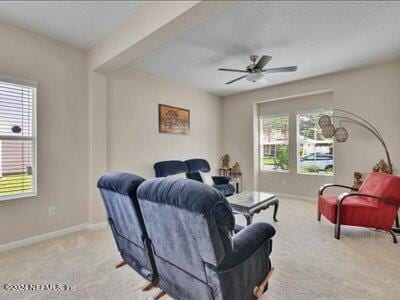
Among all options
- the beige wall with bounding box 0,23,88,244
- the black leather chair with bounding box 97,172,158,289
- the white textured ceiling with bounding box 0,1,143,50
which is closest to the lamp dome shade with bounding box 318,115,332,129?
the white textured ceiling with bounding box 0,1,143,50

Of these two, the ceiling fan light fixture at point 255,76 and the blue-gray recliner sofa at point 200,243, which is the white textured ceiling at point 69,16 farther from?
the blue-gray recliner sofa at point 200,243

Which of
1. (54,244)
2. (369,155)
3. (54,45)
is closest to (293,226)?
(369,155)

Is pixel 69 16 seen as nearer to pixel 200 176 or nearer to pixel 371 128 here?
pixel 200 176

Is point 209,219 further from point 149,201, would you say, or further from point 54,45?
point 54,45

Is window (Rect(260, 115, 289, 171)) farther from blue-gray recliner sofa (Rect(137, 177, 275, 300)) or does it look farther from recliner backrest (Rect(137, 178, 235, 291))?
recliner backrest (Rect(137, 178, 235, 291))

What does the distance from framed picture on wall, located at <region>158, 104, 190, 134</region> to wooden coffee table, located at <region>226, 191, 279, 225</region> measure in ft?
7.03

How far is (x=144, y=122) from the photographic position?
4352 millimetres

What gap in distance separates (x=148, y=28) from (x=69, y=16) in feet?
3.30

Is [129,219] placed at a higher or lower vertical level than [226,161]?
lower

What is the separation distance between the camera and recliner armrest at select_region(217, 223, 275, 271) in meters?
1.37

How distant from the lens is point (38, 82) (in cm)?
300

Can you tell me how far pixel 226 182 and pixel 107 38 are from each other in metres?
3.28

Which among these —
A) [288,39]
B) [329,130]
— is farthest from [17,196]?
[329,130]

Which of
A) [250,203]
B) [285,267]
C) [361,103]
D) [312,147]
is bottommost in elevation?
[285,267]
